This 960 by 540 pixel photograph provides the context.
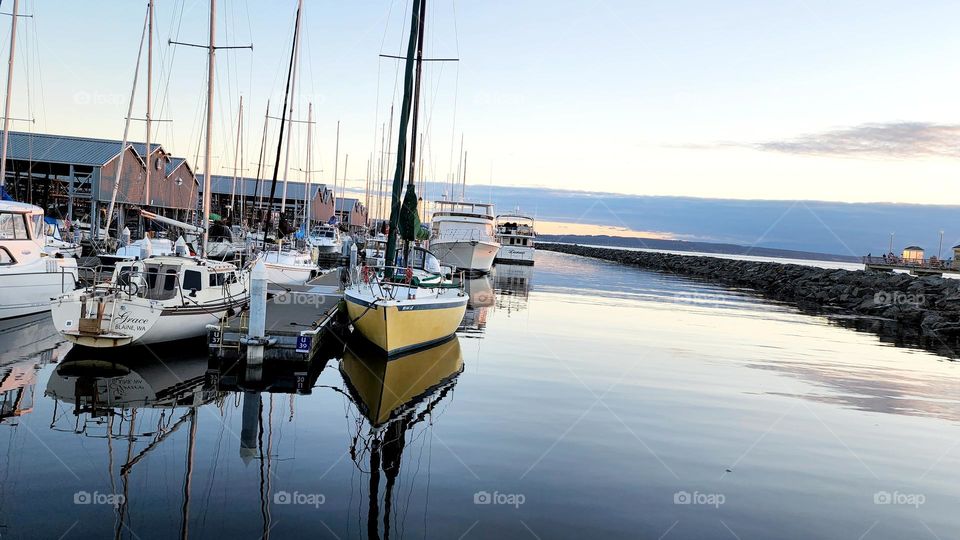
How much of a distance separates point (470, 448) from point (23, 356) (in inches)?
417

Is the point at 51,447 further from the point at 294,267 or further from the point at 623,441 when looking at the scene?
the point at 294,267

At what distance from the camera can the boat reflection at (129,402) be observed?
9281 mm

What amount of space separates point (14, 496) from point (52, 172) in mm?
52702

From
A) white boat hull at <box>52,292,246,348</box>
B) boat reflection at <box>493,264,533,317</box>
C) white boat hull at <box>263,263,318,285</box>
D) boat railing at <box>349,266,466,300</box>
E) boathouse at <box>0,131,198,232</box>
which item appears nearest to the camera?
white boat hull at <box>52,292,246,348</box>

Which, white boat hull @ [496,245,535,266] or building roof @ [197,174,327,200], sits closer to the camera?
white boat hull @ [496,245,535,266]

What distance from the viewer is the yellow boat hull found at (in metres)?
17.0

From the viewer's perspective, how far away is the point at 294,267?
31812 mm

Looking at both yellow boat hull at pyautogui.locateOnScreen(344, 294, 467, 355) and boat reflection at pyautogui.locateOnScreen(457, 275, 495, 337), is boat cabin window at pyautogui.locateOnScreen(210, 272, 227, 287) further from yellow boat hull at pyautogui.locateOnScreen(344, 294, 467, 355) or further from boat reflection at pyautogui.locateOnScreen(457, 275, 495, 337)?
boat reflection at pyautogui.locateOnScreen(457, 275, 495, 337)

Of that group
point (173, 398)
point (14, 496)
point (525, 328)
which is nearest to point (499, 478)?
point (14, 496)

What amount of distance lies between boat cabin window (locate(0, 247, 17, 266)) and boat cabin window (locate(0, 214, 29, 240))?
0.43m

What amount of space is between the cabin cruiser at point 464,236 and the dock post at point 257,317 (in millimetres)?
36907

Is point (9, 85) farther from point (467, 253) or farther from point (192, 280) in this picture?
point (467, 253)

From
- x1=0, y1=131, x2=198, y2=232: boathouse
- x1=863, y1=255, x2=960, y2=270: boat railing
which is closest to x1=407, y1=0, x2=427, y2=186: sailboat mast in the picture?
x1=0, y1=131, x2=198, y2=232: boathouse

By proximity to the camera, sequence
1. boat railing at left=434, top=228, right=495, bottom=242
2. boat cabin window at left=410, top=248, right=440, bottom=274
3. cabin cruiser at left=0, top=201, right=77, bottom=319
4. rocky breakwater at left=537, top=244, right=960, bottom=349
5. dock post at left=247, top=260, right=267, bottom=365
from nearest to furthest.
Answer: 1. dock post at left=247, top=260, right=267, bottom=365
2. cabin cruiser at left=0, top=201, right=77, bottom=319
3. boat cabin window at left=410, top=248, right=440, bottom=274
4. rocky breakwater at left=537, top=244, right=960, bottom=349
5. boat railing at left=434, top=228, right=495, bottom=242
